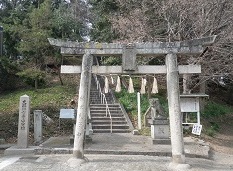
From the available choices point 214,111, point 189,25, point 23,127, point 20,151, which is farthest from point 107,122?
point 214,111

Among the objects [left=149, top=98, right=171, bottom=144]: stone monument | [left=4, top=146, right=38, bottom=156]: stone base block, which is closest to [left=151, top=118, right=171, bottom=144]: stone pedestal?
[left=149, top=98, right=171, bottom=144]: stone monument

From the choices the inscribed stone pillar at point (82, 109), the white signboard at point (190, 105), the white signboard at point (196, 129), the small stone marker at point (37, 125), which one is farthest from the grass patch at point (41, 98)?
the inscribed stone pillar at point (82, 109)

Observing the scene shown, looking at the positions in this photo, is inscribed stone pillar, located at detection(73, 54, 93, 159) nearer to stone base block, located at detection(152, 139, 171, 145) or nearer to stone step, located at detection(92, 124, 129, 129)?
stone base block, located at detection(152, 139, 171, 145)

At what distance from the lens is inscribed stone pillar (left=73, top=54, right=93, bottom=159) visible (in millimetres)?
9617

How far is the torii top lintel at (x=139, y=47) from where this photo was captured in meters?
10.5

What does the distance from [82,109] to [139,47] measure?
283 cm

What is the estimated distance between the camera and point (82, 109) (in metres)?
9.99

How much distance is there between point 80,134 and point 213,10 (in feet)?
36.3

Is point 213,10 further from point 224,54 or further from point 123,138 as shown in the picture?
point 123,138

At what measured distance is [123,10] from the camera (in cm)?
2105

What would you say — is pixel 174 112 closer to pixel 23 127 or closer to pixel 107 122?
pixel 23 127

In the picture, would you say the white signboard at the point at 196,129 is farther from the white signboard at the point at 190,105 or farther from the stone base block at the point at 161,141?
the stone base block at the point at 161,141

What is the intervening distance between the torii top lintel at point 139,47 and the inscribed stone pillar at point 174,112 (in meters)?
0.35

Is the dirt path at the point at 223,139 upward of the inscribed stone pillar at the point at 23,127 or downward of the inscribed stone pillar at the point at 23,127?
downward
